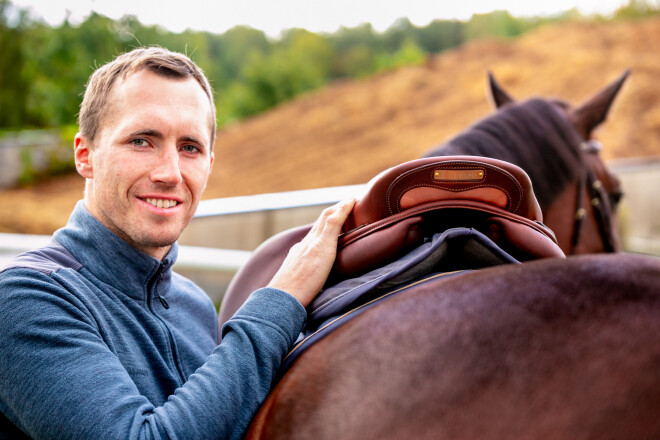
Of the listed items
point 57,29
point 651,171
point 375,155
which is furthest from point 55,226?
point 651,171

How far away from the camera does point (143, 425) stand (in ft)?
2.82

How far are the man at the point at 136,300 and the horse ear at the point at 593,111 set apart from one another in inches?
56.3

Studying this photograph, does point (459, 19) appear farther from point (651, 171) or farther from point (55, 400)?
point (55, 400)

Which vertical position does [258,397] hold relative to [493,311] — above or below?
below

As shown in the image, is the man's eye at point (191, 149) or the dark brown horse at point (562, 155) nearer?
the man's eye at point (191, 149)

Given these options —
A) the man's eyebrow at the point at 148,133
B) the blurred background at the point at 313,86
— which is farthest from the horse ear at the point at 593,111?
the blurred background at the point at 313,86

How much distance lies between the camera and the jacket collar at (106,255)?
44.7 inches

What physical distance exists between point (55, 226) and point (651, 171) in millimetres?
9009

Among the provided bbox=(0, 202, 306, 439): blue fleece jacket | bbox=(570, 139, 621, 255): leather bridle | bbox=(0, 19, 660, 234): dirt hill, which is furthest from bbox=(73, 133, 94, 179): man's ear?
bbox=(0, 19, 660, 234): dirt hill

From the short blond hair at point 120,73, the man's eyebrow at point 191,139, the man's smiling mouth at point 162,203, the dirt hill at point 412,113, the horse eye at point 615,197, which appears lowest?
the dirt hill at point 412,113

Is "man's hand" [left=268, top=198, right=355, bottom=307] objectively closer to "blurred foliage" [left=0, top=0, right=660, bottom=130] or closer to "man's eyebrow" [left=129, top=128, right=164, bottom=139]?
"man's eyebrow" [left=129, top=128, right=164, bottom=139]

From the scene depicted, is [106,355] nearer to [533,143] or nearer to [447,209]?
[447,209]

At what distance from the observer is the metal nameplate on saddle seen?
1.01 metres

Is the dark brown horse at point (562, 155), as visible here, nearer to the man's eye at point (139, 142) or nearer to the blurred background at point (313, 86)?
the man's eye at point (139, 142)
